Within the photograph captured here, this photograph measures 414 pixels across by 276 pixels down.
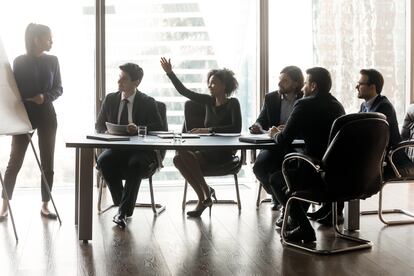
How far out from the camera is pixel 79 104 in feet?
21.7

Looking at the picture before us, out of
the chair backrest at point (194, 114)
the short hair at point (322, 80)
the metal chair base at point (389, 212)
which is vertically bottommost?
the metal chair base at point (389, 212)

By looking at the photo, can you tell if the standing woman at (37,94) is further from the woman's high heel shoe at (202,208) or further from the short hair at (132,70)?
the woman's high heel shoe at (202,208)

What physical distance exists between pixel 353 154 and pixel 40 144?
2.57 m

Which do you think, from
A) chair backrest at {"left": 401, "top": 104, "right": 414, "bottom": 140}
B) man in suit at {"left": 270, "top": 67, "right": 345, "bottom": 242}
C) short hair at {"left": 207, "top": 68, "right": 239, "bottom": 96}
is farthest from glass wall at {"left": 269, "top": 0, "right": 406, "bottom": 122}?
man in suit at {"left": 270, "top": 67, "right": 345, "bottom": 242}

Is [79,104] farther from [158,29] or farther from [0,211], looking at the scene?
[0,211]

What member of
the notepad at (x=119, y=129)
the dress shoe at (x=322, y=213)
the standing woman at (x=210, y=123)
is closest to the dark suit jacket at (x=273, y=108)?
the standing woman at (x=210, y=123)

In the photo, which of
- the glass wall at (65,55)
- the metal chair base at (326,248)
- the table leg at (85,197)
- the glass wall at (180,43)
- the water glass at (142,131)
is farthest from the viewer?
the glass wall at (180,43)

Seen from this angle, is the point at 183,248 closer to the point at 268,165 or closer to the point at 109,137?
the point at 109,137

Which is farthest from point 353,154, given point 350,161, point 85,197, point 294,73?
point 85,197

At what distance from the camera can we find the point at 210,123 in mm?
5477

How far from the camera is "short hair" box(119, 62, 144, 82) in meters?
5.16

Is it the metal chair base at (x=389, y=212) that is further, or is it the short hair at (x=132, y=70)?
the short hair at (x=132, y=70)

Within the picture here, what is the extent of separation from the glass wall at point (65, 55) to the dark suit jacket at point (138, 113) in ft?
4.27

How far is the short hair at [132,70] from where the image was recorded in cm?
516
